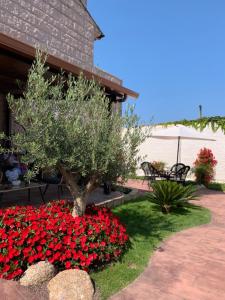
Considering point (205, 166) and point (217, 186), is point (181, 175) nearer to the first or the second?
point (205, 166)

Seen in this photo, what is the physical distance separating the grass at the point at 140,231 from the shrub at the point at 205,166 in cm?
474

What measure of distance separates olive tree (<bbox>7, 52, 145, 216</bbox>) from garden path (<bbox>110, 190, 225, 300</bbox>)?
148 cm

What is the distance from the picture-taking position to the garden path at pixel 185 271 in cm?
388

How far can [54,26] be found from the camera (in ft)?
36.5

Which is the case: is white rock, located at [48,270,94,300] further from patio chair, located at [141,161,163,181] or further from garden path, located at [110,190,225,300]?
patio chair, located at [141,161,163,181]

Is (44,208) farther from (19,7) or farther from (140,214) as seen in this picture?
(19,7)

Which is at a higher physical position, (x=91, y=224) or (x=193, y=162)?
(x=193, y=162)

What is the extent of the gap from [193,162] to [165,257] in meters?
10.9

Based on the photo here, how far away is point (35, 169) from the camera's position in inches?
173

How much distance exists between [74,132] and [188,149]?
1218 cm

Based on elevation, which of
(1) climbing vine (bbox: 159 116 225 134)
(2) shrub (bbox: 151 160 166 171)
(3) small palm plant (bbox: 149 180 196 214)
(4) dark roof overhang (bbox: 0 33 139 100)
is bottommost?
(3) small palm plant (bbox: 149 180 196 214)

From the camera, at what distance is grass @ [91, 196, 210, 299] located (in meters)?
4.19

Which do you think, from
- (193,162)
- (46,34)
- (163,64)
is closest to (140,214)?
(46,34)

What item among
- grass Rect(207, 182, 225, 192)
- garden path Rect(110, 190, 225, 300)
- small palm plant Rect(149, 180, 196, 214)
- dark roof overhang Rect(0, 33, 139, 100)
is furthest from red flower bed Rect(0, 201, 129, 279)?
grass Rect(207, 182, 225, 192)
